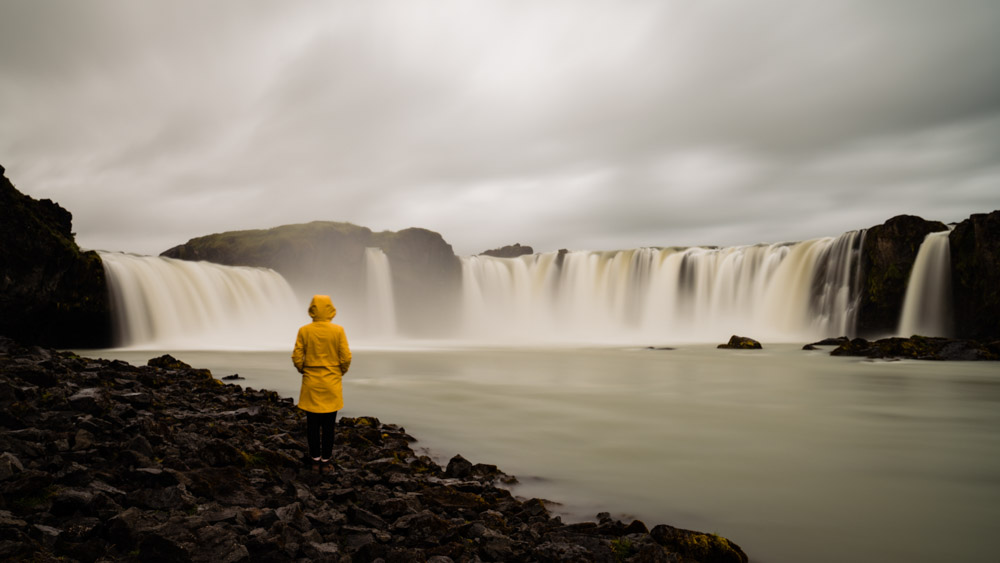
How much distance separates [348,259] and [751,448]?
181ft

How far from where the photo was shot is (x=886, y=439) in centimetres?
920

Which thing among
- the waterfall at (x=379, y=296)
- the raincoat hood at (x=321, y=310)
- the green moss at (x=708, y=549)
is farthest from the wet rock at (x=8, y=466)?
the waterfall at (x=379, y=296)

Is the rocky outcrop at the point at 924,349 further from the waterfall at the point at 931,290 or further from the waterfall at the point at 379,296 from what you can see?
the waterfall at the point at 379,296

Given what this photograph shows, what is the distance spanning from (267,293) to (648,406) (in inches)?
1556

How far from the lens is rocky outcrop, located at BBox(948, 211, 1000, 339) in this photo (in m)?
30.1

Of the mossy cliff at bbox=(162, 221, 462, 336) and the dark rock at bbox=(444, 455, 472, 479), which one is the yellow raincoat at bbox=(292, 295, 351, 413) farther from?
the mossy cliff at bbox=(162, 221, 462, 336)

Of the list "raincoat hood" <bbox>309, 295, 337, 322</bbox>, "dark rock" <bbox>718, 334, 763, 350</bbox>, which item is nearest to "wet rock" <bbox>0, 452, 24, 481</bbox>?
"raincoat hood" <bbox>309, 295, 337, 322</bbox>

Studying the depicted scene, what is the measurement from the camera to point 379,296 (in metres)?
60.7

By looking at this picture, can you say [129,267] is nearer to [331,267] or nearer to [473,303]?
[331,267]

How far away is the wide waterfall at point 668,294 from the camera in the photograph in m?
42.6

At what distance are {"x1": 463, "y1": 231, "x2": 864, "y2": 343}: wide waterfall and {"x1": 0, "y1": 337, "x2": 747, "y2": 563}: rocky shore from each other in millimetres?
42257

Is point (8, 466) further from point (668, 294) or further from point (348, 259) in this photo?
point (348, 259)

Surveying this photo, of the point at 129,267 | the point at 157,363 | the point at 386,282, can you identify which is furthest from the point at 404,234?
the point at 157,363

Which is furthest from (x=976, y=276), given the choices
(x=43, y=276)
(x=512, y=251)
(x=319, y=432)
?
(x=512, y=251)
